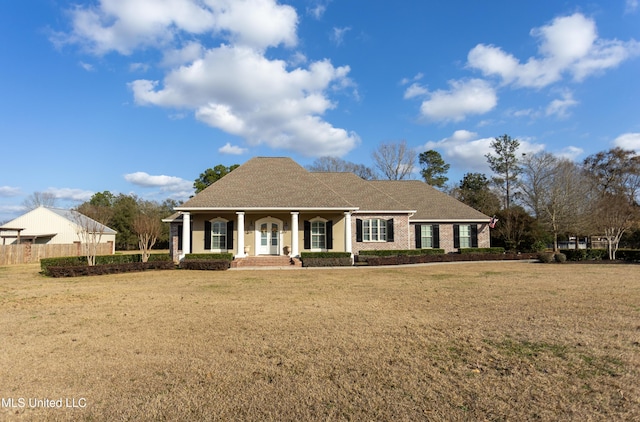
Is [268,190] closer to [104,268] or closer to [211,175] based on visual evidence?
[104,268]

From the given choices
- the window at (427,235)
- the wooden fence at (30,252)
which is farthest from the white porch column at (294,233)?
the wooden fence at (30,252)

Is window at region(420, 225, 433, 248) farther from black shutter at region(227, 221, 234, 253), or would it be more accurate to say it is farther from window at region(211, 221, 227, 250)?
window at region(211, 221, 227, 250)

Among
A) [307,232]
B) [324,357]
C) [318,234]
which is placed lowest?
[324,357]

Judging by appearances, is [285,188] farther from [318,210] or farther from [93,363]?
[93,363]

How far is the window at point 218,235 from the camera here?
22.2 m

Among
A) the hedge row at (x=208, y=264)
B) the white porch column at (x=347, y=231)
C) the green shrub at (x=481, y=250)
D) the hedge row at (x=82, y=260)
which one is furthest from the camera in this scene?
the green shrub at (x=481, y=250)

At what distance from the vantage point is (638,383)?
414cm

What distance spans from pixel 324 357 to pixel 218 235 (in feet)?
60.2

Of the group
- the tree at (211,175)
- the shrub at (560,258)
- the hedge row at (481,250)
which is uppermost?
the tree at (211,175)

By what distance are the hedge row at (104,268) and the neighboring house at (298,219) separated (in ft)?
6.87

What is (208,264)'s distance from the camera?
59.7 feet

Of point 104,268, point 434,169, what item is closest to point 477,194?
point 434,169

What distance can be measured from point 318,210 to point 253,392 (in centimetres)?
1761

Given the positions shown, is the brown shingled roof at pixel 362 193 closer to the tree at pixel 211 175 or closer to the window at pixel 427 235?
the window at pixel 427 235
